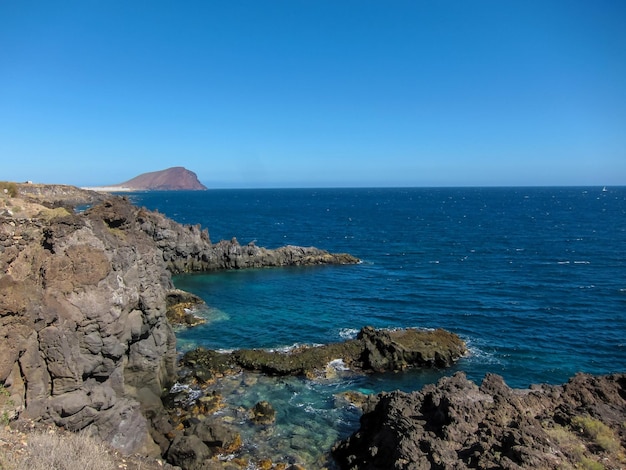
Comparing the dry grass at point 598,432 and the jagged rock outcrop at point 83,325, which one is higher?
the jagged rock outcrop at point 83,325

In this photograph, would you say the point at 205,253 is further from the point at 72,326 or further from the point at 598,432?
the point at 598,432

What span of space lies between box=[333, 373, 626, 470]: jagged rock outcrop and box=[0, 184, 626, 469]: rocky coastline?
0.06m

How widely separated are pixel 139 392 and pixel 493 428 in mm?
18375

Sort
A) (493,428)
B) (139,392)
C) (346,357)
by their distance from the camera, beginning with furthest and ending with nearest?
(346,357) < (139,392) < (493,428)

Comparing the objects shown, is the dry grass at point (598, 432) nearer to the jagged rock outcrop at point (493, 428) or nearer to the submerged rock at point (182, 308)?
the jagged rock outcrop at point (493, 428)

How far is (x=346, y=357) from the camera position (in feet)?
108

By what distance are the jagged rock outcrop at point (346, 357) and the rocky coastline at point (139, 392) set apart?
5.05 meters

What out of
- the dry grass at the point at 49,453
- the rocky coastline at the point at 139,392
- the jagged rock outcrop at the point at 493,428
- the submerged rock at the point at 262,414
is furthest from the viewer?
the submerged rock at the point at 262,414

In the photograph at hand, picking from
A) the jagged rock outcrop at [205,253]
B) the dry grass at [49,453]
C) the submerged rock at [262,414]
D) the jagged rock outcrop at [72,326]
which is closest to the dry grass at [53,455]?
the dry grass at [49,453]

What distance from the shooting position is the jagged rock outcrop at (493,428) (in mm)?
14539

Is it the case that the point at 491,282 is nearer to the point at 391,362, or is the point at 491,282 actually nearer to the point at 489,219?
the point at 391,362

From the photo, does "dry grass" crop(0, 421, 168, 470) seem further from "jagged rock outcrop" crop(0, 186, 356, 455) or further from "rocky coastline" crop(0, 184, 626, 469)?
"jagged rock outcrop" crop(0, 186, 356, 455)

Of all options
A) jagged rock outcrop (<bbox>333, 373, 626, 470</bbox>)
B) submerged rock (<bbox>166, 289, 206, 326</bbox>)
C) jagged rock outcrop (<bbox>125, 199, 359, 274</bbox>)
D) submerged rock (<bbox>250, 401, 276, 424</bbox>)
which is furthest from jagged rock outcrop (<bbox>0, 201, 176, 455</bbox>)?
jagged rock outcrop (<bbox>125, 199, 359, 274</bbox>)

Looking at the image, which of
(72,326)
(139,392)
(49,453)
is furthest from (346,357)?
(49,453)
